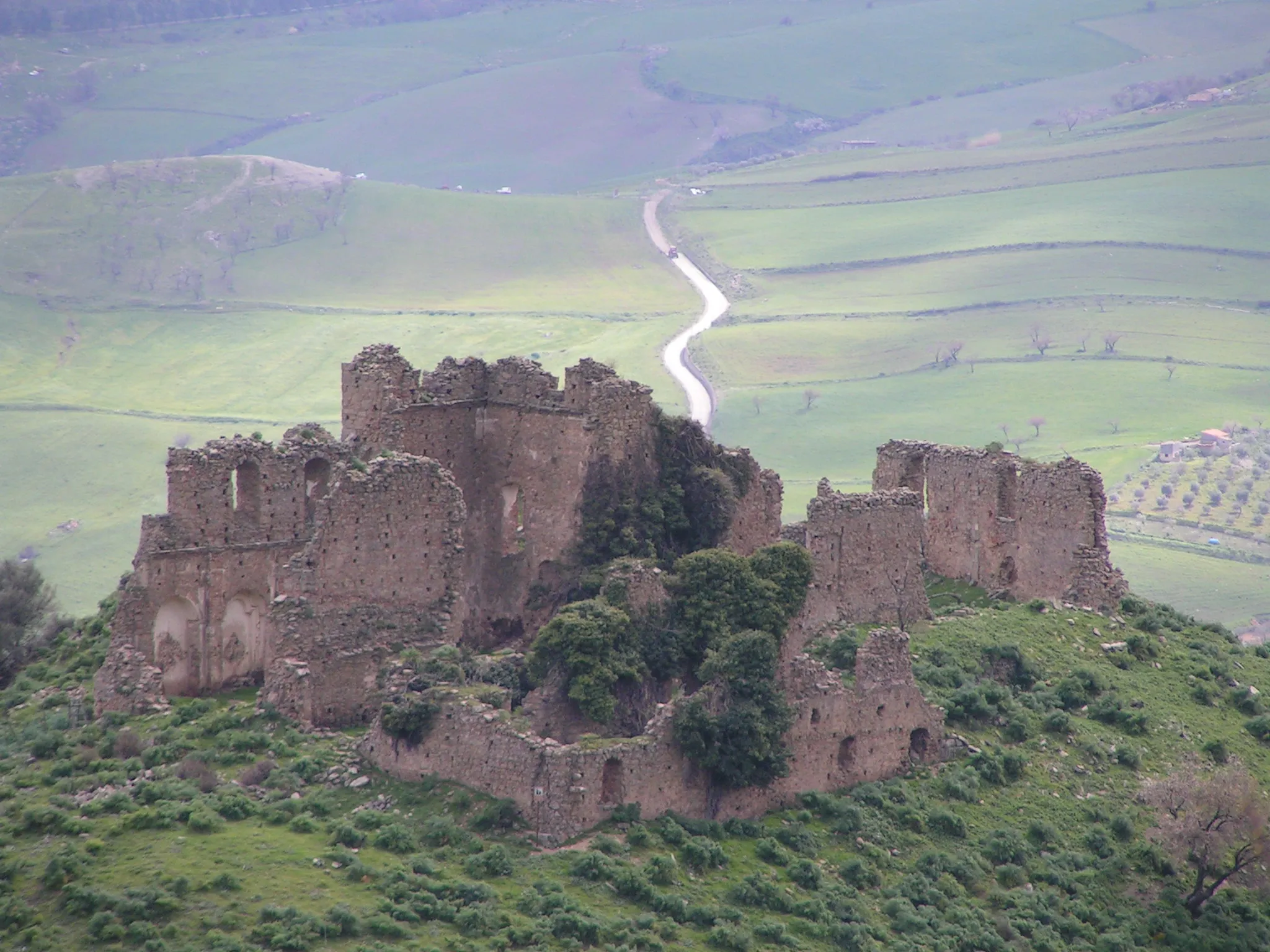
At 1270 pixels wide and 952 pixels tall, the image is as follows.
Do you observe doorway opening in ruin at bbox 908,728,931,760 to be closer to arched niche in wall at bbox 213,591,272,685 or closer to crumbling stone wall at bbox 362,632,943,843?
crumbling stone wall at bbox 362,632,943,843

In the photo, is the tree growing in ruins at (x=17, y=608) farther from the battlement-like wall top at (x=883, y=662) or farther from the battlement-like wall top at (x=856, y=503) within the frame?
the battlement-like wall top at (x=883, y=662)

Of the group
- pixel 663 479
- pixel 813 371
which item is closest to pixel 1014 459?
pixel 663 479

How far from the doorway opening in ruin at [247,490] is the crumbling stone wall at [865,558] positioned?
13581 millimetres

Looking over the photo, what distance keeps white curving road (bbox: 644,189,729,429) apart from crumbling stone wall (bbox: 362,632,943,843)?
70002mm

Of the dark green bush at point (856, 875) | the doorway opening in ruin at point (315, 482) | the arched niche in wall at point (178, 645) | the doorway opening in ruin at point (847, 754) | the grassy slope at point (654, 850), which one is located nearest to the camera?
the grassy slope at point (654, 850)

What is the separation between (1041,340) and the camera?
166 metres

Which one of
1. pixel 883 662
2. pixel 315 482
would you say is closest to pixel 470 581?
pixel 315 482

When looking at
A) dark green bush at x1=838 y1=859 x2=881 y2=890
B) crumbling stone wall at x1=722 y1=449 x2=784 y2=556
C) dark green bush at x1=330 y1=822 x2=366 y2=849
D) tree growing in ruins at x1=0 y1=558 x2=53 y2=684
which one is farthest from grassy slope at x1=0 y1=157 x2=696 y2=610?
dark green bush at x1=838 y1=859 x2=881 y2=890

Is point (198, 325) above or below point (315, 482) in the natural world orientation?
above

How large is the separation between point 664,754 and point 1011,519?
1818 centimetres

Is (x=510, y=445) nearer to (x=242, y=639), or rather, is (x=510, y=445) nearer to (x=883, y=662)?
(x=242, y=639)

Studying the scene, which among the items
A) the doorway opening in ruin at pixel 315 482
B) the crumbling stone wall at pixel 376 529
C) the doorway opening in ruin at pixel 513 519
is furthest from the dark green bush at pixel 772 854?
the doorway opening in ruin at pixel 315 482

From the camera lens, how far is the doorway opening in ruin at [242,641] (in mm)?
50625

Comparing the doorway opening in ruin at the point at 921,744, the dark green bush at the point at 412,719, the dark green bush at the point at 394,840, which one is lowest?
the dark green bush at the point at 394,840
